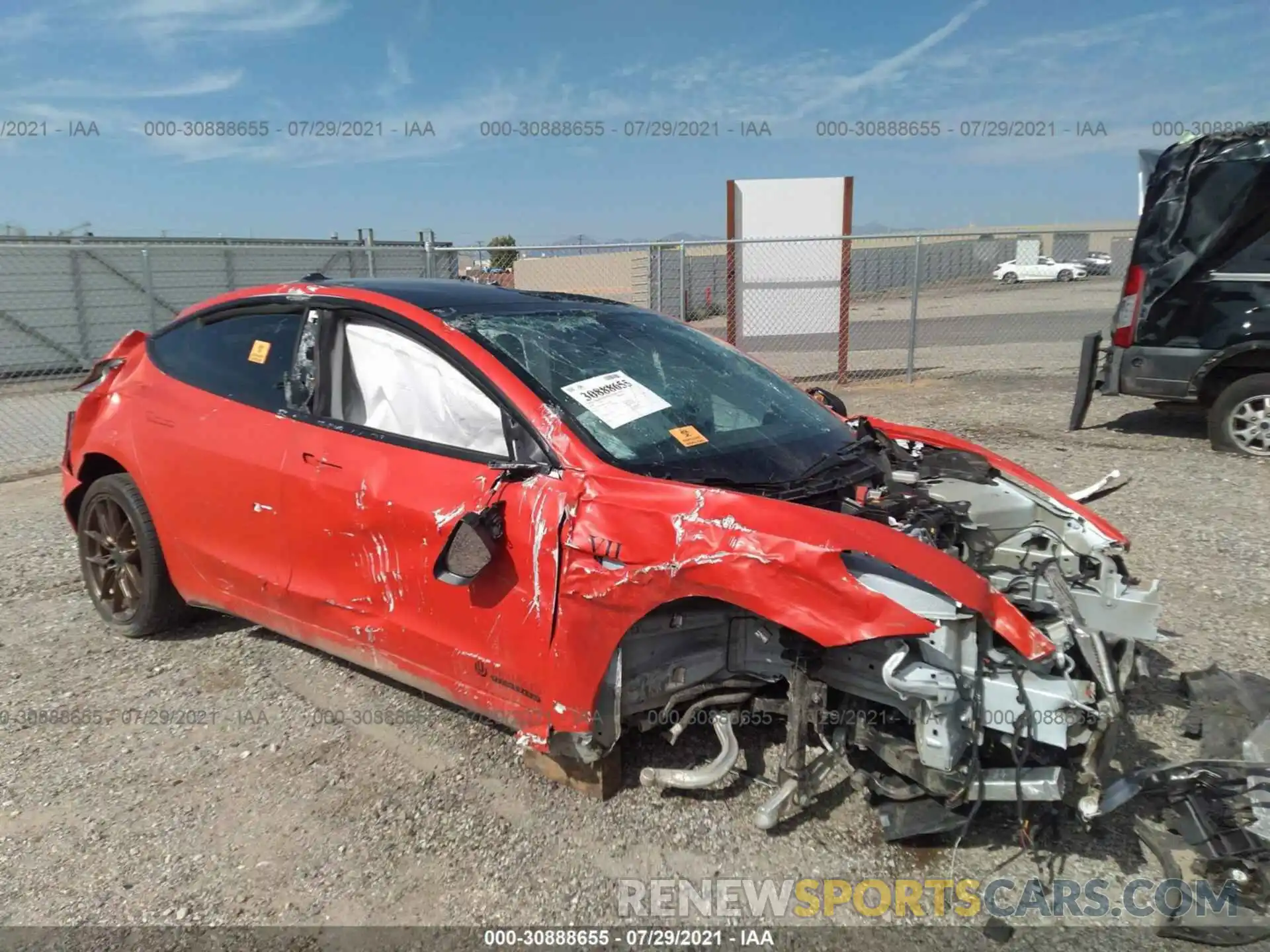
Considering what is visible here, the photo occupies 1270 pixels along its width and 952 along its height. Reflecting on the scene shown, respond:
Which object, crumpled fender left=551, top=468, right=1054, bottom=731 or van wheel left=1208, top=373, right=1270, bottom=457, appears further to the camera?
van wheel left=1208, top=373, right=1270, bottom=457

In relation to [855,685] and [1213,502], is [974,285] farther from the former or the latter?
[855,685]

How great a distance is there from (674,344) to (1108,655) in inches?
79.3

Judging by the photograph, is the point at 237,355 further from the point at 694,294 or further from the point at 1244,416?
the point at 694,294

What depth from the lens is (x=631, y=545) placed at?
2.61 meters

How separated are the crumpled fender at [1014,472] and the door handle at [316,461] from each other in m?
2.30

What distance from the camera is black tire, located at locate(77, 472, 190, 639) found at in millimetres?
4109

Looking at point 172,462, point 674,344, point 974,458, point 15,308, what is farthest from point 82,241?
point 974,458

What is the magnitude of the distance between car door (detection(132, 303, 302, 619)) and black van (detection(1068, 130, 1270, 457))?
22.6 ft

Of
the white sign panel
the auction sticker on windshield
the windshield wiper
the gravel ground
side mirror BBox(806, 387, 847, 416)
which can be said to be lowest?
the gravel ground

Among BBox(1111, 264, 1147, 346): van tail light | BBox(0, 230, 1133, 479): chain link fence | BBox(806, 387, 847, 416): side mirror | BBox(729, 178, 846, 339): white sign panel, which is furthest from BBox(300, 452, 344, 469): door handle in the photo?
BBox(729, 178, 846, 339): white sign panel

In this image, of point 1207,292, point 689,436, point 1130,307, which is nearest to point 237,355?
point 689,436

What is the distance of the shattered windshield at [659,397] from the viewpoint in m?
2.92

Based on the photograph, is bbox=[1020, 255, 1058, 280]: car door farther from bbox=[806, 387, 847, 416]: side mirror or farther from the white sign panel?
bbox=[806, 387, 847, 416]: side mirror

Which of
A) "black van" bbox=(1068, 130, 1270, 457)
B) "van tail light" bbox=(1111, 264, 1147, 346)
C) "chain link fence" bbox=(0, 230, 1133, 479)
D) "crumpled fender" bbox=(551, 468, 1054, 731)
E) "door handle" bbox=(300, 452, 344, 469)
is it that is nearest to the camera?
"crumpled fender" bbox=(551, 468, 1054, 731)
